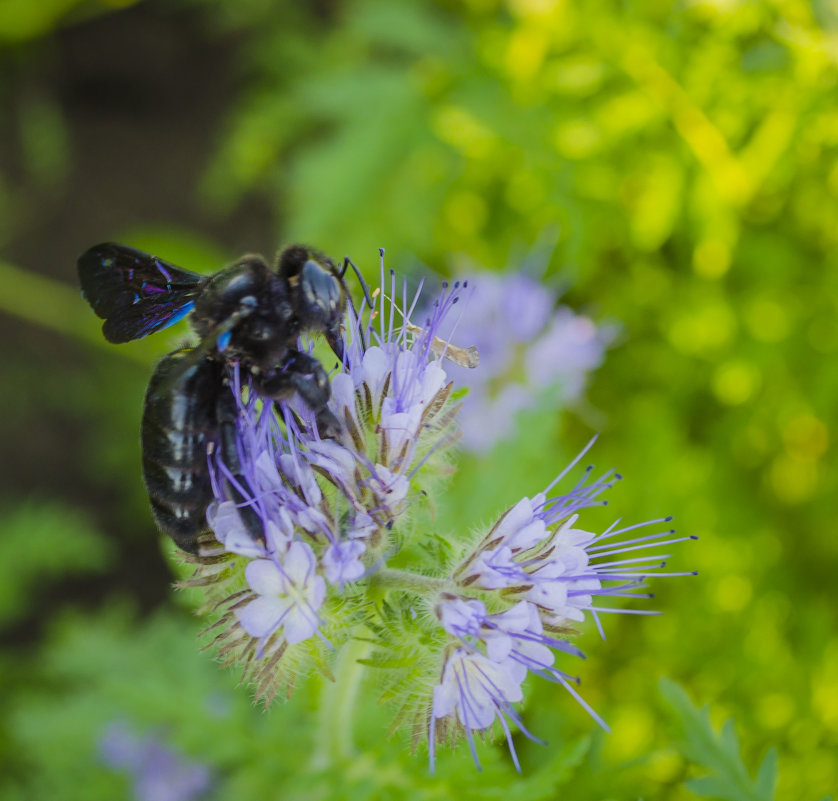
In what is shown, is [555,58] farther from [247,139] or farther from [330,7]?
[330,7]

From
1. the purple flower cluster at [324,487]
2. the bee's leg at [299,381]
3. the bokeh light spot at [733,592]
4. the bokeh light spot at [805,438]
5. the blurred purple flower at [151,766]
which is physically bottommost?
the blurred purple flower at [151,766]

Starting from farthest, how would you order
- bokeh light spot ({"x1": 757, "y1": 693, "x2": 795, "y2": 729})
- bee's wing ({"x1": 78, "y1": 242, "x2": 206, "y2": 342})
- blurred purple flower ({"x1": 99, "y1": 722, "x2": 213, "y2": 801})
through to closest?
blurred purple flower ({"x1": 99, "y1": 722, "x2": 213, "y2": 801}) → bokeh light spot ({"x1": 757, "y1": 693, "x2": 795, "y2": 729}) → bee's wing ({"x1": 78, "y1": 242, "x2": 206, "y2": 342})

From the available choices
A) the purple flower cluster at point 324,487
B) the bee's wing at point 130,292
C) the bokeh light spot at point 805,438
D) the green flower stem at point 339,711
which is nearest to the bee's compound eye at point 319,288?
the purple flower cluster at point 324,487

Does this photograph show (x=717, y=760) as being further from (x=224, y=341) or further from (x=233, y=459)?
(x=224, y=341)

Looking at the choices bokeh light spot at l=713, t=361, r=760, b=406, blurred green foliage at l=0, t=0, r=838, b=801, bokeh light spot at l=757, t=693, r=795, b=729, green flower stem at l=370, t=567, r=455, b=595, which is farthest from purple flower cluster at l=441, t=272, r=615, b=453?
green flower stem at l=370, t=567, r=455, b=595

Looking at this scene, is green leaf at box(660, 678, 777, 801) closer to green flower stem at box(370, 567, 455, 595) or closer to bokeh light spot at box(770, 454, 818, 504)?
green flower stem at box(370, 567, 455, 595)

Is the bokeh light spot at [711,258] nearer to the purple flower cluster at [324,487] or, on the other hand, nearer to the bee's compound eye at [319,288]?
the purple flower cluster at [324,487]
